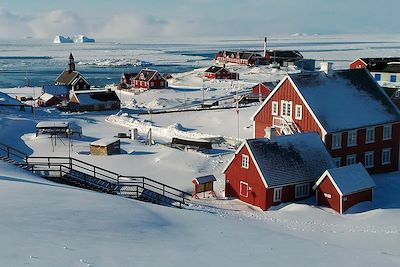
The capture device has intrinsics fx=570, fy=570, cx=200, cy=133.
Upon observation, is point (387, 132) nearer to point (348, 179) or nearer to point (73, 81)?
point (348, 179)

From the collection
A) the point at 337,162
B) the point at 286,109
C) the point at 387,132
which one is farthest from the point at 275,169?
the point at 387,132

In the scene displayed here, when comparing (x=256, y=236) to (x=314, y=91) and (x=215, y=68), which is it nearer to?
(x=314, y=91)

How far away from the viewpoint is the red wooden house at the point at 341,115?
33.4 metres

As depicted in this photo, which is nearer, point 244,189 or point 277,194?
point 277,194

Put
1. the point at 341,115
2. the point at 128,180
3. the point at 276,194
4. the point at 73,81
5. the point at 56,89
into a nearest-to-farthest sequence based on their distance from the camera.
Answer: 1. the point at 276,194
2. the point at 128,180
3. the point at 341,115
4. the point at 56,89
5. the point at 73,81

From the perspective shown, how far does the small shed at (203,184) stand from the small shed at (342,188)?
562cm

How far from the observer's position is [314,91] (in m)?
34.2

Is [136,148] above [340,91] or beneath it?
beneath

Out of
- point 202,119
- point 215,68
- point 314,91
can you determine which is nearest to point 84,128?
point 202,119

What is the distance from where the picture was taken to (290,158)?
2939 centimetres

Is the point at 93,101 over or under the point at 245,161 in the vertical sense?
under

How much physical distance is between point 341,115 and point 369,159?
11.9 feet

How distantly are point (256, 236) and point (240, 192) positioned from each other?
10.4 metres

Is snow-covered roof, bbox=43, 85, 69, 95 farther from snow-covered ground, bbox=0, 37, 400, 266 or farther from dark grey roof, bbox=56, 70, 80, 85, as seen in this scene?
snow-covered ground, bbox=0, 37, 400, 266
